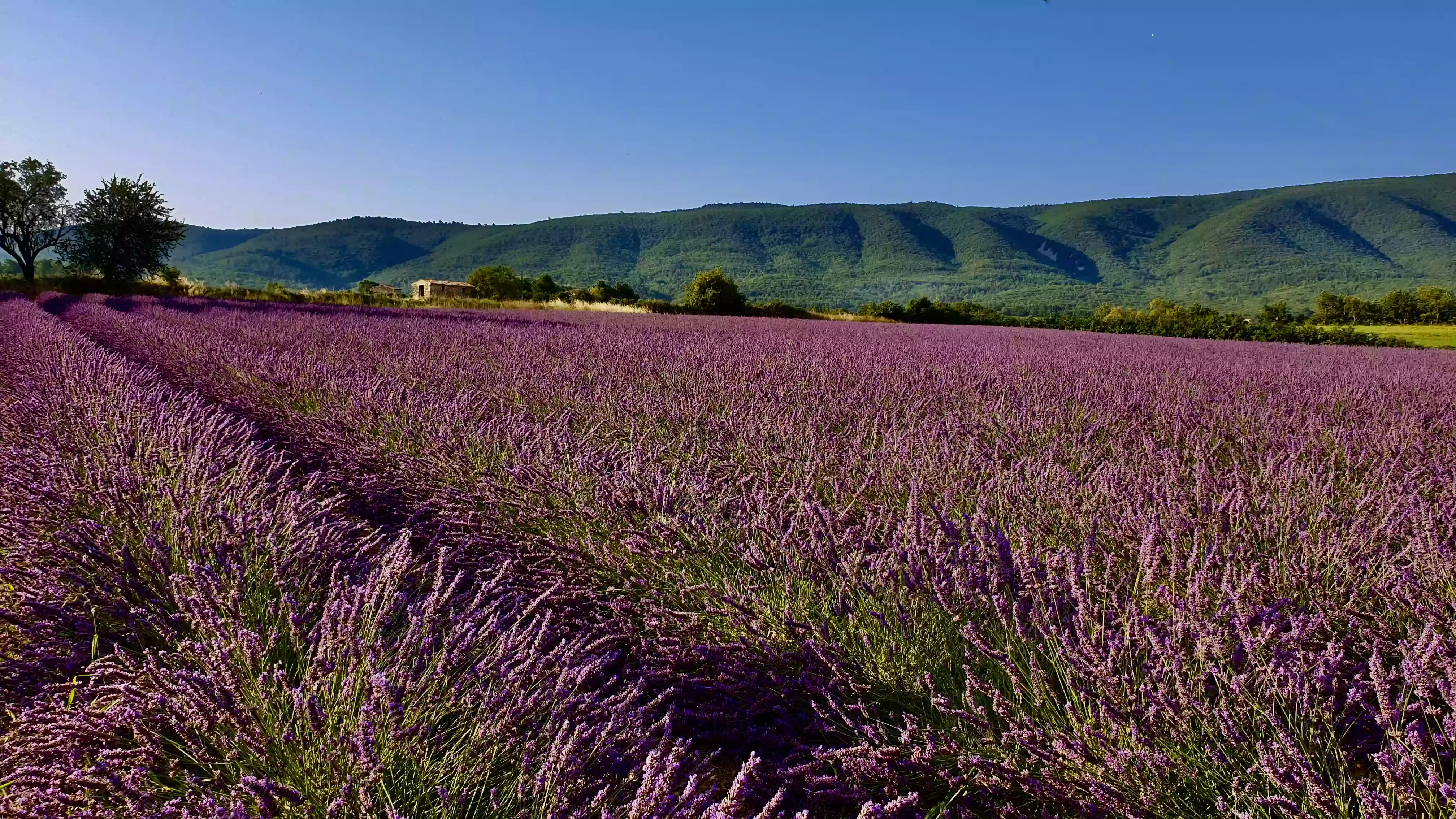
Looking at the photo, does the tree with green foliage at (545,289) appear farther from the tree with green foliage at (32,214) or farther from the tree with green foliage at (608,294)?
the tree with green foliage at (32,214)

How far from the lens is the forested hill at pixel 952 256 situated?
140000 millimetres

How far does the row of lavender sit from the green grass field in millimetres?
22626

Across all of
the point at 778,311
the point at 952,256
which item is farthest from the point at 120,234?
the point at 952,256

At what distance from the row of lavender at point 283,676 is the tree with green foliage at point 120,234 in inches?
1467

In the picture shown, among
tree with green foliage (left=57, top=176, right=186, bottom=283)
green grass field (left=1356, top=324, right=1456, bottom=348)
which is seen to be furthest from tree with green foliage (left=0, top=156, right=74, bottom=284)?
green grass field (left=1356, top=324, right=1456, bottom=348)

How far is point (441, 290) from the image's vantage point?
3953cm

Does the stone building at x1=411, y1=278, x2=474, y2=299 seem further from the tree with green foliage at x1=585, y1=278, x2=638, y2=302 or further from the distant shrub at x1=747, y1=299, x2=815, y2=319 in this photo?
the distant shrub at x1=747, y1=299, x2=815, y2=319

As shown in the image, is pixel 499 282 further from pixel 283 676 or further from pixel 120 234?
pixel 283 676

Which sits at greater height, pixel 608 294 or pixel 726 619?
pixel 608 294

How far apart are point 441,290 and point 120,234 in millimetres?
13871

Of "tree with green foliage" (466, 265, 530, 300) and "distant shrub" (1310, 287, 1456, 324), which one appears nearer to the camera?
"distant shrub" (1310, 287, 1456, 324)

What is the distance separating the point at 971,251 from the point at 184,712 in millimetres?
202282

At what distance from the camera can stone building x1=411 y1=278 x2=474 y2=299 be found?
37.3 meters

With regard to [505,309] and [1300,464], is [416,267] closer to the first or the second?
[505,309]
